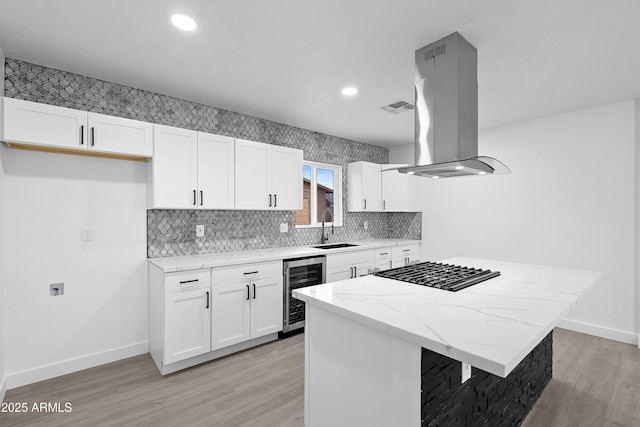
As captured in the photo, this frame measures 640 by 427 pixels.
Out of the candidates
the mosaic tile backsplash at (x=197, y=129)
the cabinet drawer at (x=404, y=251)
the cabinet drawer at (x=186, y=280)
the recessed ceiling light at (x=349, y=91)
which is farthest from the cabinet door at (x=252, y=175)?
the cabinet drawer at (x=404, y=251)

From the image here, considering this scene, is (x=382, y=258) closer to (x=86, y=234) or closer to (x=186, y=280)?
(x=186, y=280)

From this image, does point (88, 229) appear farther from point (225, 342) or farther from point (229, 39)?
point (229, 39)

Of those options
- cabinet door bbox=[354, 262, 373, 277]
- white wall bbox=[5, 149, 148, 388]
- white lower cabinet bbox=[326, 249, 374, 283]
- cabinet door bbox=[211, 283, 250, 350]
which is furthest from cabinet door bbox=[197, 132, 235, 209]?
cabinet door bbox=[354, 262, 373, 277]

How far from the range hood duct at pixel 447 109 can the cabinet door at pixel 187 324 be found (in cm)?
205

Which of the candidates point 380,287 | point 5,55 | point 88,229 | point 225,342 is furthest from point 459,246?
point 5,55

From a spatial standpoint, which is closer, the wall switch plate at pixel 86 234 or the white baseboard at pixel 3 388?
the white baseboard at pixel 3 388

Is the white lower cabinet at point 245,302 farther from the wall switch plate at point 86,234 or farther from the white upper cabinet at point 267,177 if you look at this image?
the wall switch plate at point 86,234

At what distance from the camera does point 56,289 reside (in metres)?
2.53

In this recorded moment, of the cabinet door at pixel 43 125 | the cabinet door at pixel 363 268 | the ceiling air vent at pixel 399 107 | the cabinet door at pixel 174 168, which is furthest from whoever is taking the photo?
the cabinet door at pixel 363 268

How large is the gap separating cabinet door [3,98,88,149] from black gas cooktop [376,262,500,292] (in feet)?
8.34

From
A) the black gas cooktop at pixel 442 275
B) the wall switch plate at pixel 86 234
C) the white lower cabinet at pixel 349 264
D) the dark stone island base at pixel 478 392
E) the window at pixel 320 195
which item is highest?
the window at pixel 320 195

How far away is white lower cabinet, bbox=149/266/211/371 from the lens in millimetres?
2504

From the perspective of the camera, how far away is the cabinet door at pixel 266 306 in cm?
301

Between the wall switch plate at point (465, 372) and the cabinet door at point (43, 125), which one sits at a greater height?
the cabinet door at point (43, 125)
